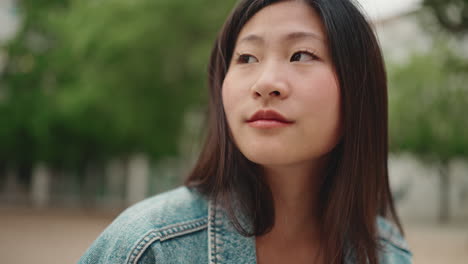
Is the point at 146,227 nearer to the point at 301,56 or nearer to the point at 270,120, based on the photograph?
the point at 270,120

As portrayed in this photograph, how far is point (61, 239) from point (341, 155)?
9660 millimetres

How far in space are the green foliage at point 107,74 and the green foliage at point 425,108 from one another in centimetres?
643

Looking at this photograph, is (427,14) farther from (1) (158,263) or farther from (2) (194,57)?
(1) (158,263)

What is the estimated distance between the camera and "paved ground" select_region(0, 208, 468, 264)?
26.5 feet

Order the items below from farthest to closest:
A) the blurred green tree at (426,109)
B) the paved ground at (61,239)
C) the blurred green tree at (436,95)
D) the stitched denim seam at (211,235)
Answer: the blurred green tree at (426,109) < the blurred green tree at (436,95) < the paved ground at (61,239) < the stitched denim seam at (211,235)

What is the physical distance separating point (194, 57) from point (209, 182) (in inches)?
380

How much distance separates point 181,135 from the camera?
1354cm

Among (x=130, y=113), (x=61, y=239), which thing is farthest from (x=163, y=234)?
(x=130, y=113)

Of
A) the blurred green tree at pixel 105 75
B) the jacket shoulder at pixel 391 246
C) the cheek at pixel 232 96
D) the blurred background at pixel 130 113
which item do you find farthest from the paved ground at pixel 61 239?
the cheek at pixel 232 96

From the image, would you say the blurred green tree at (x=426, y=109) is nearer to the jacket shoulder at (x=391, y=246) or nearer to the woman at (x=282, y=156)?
the jacket shoulder at (x=391, y=246)

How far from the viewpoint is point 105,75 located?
12047mm

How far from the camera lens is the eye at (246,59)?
1456 millimetres

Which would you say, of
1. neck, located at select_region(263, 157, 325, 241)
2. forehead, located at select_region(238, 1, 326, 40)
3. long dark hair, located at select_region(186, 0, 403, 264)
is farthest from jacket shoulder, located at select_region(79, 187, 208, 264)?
forehead, located at select_region(238, 1, 326, 40)

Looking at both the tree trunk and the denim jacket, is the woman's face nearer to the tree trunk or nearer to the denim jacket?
the denim jacket
